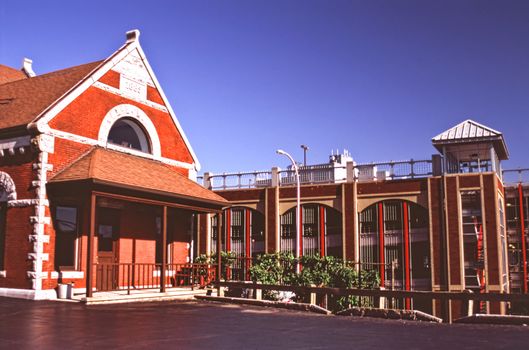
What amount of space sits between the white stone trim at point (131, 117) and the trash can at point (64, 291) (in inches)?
226

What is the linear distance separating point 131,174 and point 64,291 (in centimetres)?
456

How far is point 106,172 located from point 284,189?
1716 centimetres

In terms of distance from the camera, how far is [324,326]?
45.0 feet

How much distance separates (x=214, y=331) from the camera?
1230 centimetres

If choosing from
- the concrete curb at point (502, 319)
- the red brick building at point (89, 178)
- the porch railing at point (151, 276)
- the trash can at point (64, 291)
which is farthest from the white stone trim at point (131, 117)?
the concrete curb at point (502, 319)

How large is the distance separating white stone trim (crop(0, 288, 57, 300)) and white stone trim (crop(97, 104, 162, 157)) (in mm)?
6028

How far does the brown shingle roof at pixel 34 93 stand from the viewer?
20.6m

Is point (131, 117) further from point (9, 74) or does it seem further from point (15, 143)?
point (9, 74)

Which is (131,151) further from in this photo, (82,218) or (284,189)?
(284,189)

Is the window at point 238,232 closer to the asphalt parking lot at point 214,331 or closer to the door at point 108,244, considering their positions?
the door at point 108,244

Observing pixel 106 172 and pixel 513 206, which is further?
pixel 513 206

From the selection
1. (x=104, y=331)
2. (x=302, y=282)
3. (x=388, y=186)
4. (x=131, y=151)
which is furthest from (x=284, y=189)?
(x=104, y=331)

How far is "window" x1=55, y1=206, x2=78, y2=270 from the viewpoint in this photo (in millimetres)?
19791

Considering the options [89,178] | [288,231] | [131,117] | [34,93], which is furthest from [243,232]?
[89,178]
